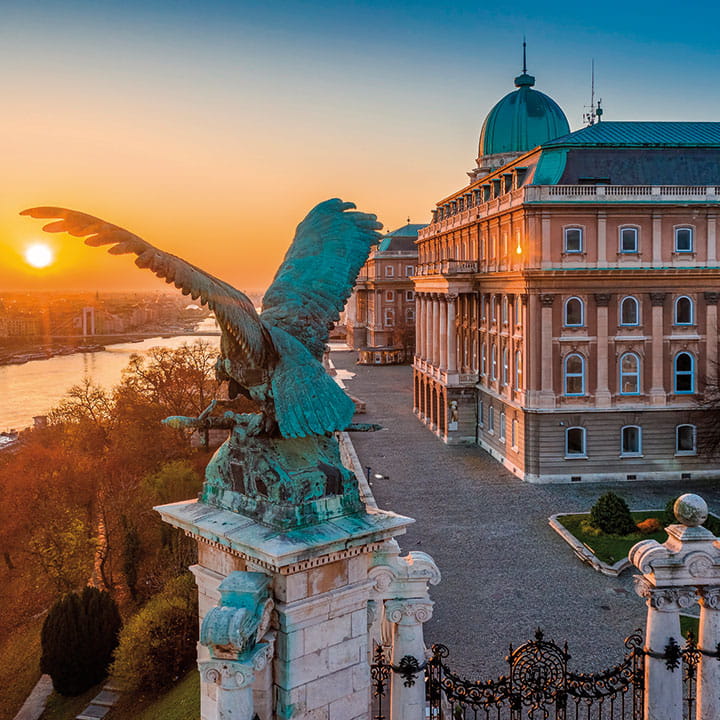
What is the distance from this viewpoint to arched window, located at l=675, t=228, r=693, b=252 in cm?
3503

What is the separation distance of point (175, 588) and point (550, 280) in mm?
22177

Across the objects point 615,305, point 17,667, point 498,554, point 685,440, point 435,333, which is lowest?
point 17,667

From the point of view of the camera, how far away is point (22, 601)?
29.3 meters

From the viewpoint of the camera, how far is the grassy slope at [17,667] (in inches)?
880

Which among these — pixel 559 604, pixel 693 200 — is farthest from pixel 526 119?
pixel 559 604

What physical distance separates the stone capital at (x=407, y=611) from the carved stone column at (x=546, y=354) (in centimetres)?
2949

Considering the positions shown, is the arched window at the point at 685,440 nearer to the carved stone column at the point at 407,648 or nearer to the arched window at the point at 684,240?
the arched window at the point at 684,240

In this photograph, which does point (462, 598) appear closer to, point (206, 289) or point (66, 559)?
point (66, 559)

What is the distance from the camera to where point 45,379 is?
92.1 meters

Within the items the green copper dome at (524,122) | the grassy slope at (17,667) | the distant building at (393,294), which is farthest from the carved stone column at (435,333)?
the distant building at (393,294)

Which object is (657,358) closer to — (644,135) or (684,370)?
(684,370)

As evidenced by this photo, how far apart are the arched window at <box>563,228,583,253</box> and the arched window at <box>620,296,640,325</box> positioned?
350cm

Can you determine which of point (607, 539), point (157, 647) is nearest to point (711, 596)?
point (157, 647)

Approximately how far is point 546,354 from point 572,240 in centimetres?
558
